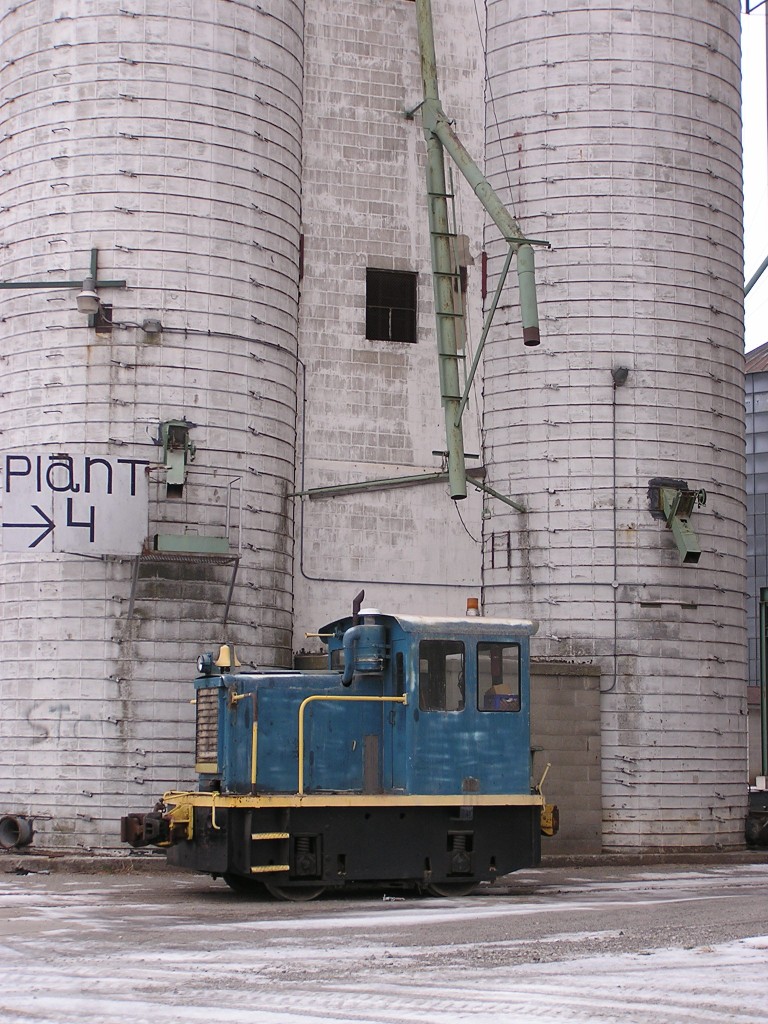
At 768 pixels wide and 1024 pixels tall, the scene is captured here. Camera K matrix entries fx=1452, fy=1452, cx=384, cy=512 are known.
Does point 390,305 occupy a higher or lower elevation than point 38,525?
higher

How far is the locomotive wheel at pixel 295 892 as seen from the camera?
1669 centimetres

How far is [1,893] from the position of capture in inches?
680

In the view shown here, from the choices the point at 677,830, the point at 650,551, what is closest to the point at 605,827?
the point at 677,830

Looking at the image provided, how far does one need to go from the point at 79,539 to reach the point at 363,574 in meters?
6.04

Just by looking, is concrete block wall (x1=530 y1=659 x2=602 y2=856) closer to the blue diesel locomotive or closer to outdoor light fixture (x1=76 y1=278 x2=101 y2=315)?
the blue diesel locomotive

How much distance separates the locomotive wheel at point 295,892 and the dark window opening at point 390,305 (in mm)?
12554

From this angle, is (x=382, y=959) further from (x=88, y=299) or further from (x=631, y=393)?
(x=631, y=393)

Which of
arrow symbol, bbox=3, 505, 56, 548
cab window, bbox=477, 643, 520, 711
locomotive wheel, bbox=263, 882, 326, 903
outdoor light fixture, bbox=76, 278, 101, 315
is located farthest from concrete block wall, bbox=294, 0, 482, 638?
locomotive wheel, bbox=263, 882, 326, 903

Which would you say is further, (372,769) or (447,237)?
(447,237)

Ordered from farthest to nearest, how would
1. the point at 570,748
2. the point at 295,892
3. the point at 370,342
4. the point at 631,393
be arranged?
1. the point at 370,342
2. the point at 631,393
3. the point at 570,748
4. the point at 295,892

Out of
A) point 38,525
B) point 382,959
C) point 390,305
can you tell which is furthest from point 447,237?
point 382,959

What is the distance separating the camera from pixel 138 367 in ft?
75.3

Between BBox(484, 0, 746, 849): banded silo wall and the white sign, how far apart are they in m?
7.08

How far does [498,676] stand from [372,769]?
189 cm
